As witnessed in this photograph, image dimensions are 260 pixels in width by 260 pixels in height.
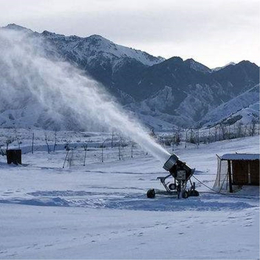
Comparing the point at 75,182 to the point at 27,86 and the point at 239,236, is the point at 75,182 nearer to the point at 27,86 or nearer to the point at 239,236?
the point at 239,236

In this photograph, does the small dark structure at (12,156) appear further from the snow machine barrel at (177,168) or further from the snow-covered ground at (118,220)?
the snow machine barrel at (177,168)

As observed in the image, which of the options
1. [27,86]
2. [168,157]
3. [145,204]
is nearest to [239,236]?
[145,204]

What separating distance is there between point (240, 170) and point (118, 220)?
825 centimetres

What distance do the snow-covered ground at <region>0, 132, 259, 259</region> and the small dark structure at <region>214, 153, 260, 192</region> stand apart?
350 millimetres

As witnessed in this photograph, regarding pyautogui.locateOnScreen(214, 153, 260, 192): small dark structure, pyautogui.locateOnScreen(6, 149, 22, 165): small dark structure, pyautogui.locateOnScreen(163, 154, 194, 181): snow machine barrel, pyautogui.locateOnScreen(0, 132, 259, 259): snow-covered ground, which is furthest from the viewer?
pyautogui.locateOnScreen(6, 149, 22, 165): small dark structure

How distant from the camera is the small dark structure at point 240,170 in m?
21.0

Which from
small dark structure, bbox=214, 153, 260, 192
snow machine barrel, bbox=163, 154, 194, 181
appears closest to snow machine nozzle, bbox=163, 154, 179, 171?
snow machine barrel, bbox=163, 154, 194, 181

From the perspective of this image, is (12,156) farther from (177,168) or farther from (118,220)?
(118,220)

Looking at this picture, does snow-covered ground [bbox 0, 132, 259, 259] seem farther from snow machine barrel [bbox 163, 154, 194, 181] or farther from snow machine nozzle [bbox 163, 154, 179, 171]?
snow machine nozzle [bbox 163, 154, 179, 171]

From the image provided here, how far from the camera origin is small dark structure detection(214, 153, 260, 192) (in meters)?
21.0

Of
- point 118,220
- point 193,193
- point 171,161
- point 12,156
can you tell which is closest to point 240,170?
point 193,193

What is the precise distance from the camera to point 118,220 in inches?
568

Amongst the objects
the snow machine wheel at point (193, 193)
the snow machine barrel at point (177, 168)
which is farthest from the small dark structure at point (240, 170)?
the snow machine barrel at point (177, 168)

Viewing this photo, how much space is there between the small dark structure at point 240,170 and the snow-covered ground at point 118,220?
350 mm
